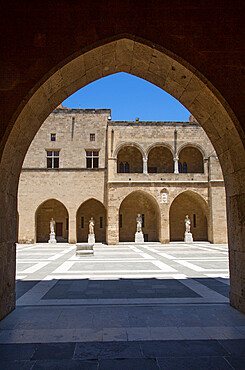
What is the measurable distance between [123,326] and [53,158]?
2454 cm

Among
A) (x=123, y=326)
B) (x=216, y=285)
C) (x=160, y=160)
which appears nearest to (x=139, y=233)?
(x=160, y=160)

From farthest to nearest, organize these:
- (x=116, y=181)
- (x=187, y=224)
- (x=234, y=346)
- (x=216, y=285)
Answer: (x=187, y=224) → (x=116, y=181) → (x=216, y=285) → (x=234, y=346)

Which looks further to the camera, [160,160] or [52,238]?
[160,160]

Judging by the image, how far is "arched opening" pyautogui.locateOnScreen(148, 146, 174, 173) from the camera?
29.3 metres

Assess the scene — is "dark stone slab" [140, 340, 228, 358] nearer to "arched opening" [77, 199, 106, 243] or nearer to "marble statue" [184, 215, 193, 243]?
"marble statue" [184, 215, 193, 243]

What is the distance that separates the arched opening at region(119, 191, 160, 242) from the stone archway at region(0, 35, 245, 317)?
22.7m

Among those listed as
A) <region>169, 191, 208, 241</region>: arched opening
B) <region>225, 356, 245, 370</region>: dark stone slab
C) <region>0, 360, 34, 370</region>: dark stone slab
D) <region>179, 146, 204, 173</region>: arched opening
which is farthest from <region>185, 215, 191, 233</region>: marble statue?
<region>0, 360, 34, 370</region>: dark stone slab

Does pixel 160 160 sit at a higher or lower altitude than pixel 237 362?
higher

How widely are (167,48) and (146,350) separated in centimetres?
475

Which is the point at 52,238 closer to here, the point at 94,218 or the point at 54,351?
the point at 94,218

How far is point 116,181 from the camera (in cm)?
2567

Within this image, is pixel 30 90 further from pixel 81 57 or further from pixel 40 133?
pixel 40 133

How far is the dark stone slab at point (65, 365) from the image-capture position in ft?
11.1

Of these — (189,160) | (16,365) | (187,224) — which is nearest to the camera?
(16,365)
